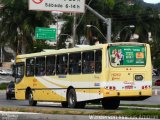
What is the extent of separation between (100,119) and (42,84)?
1544cm

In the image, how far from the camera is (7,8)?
Answer: 70.0m

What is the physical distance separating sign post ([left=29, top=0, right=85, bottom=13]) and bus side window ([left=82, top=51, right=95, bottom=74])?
4.30 meters

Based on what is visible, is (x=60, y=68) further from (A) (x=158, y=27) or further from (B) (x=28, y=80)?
(A) (x=158, y=27)

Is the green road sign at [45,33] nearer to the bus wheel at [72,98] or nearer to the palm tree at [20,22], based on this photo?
the palm tree at [20,22]

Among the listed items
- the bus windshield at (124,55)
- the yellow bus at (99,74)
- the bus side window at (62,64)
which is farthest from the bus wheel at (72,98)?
the bus windshield at (124,55)

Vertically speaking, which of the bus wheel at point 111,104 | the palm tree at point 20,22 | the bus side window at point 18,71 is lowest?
the bus wheel at point 111,104

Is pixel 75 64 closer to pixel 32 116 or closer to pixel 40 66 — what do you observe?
pixel 40 66

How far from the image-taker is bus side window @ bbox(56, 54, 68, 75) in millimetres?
30406

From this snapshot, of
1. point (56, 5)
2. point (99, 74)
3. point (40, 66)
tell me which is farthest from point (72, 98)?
point (56, 5)

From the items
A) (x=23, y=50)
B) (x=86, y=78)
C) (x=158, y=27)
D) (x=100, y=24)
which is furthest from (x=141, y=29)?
(x=86, y=78)

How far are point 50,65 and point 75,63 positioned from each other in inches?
122

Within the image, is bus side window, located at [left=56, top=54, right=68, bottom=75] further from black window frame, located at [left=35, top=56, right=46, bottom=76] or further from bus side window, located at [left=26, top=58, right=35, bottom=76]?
bus side window, located at [left=26, top=58, right=35, bottom=76]

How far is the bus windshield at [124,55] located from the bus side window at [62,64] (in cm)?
394

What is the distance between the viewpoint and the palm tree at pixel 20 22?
→ 6844cm
